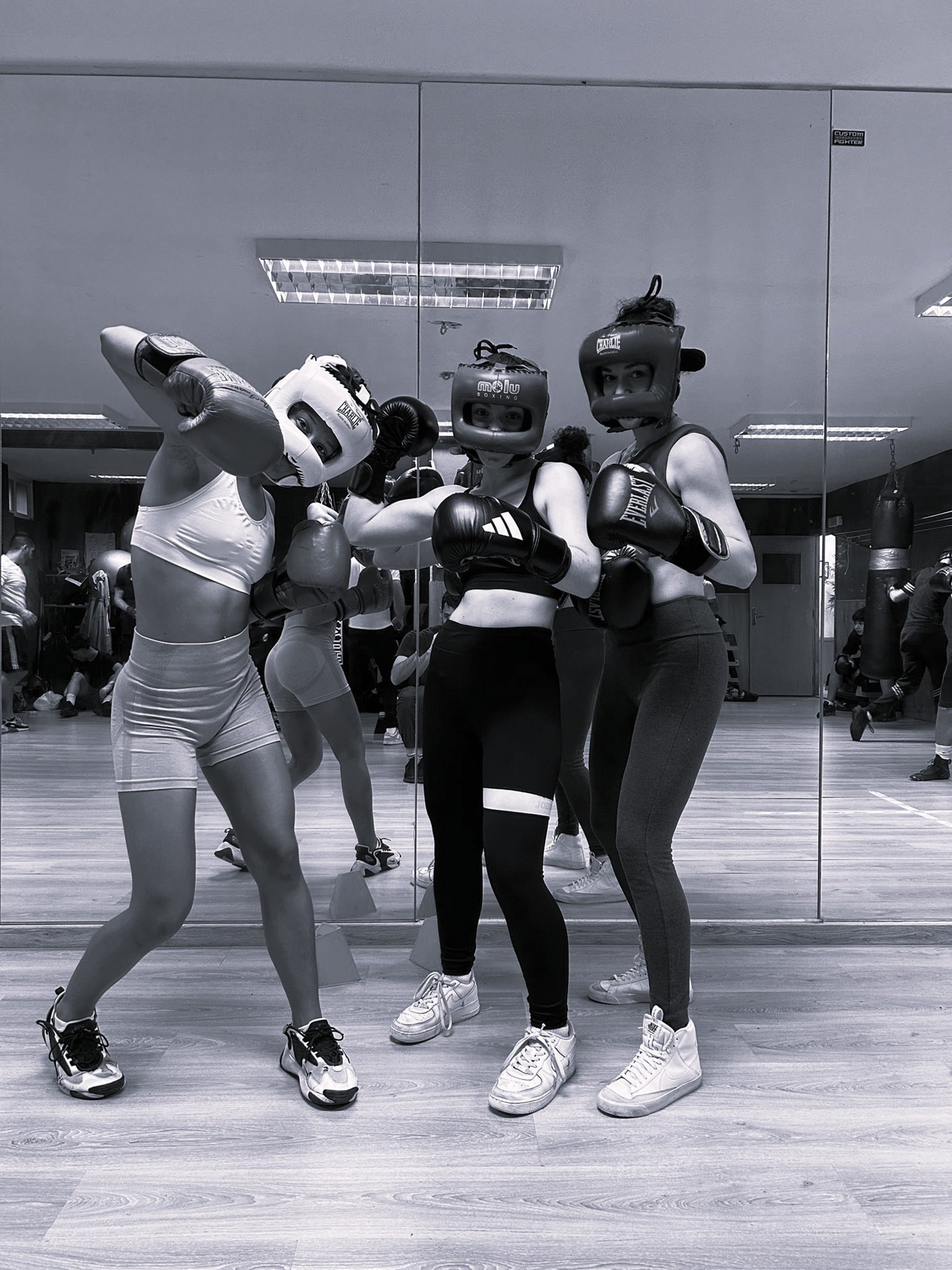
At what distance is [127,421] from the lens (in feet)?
8.89

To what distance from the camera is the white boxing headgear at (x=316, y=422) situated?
6.05 feet

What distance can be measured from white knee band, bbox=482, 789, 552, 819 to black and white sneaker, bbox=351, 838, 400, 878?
3.81 ft

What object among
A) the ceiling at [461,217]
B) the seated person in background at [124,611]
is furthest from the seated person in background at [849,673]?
the seated person in background at [124,611]

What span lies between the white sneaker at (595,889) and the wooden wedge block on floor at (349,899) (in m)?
0.58

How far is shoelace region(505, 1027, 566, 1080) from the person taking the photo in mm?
1851

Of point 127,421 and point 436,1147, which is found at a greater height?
point 127,421

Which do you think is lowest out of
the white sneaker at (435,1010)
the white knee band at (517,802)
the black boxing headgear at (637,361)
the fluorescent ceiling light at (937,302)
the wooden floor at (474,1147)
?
the wooden floor at (474,1147)

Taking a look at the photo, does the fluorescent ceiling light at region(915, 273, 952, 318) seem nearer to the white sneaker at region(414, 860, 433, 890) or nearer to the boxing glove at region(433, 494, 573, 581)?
the boxing glove at region(433, 494, 573, 581)

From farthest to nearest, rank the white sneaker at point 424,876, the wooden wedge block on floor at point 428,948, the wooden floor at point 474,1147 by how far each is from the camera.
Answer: the white sneaker at point 424,876 → the wooden wedge block on floor at point 428,948 → the wooden floor at point 474,1147

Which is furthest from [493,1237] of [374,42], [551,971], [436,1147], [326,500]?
[374,42]

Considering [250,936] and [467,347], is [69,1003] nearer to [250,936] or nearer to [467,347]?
[250,936]

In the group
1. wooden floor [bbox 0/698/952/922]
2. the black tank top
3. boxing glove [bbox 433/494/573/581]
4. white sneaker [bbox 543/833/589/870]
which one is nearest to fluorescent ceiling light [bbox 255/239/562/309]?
the black tank top

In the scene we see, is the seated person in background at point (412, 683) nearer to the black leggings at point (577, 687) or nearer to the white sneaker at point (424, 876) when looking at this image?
the white sneaker at point (424, 876)

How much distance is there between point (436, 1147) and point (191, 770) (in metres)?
0.80
